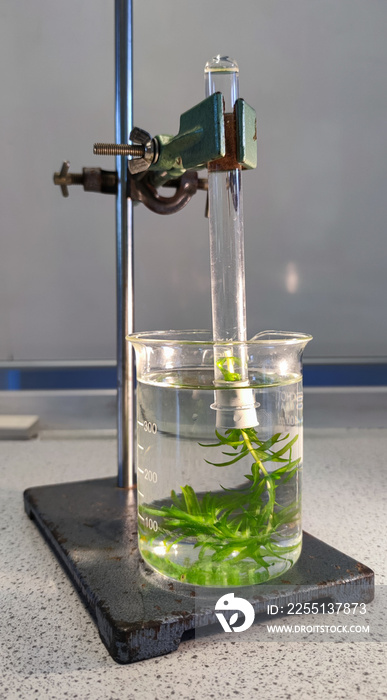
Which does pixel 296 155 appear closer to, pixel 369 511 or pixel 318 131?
pixel 318 131

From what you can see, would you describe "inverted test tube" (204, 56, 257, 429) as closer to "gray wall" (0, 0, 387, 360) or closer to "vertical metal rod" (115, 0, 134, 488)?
"vertical metal rod" (115, 0, 134, 488)

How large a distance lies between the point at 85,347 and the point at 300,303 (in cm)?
40

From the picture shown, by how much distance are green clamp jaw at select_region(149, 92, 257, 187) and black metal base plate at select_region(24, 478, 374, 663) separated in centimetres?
30

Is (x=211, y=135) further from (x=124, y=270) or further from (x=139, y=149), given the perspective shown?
(x=124, y=270)

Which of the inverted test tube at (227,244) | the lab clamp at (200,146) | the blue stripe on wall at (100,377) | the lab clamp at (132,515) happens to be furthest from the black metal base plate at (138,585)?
the blue stripe on wall at (100,377)

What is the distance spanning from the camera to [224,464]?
436 millimetres

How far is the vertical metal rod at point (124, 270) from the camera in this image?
0.67 m

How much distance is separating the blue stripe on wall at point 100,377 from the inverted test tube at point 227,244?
67 cm

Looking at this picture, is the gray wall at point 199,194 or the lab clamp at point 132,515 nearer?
the lab clamp at point 132,515

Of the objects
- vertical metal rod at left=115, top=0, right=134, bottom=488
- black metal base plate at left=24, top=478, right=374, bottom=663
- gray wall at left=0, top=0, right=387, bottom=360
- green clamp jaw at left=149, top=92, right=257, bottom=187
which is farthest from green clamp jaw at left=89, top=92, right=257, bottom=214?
gray wall at left=0, top=0, right=387, bottom=360

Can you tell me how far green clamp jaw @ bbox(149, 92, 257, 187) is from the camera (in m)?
0.43

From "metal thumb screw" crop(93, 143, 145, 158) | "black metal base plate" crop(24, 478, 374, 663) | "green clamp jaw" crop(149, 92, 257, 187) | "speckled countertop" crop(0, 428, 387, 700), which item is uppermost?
"metal thumb screw" crop(93, 143, 145, 158)

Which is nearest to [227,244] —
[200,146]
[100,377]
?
[200,146]

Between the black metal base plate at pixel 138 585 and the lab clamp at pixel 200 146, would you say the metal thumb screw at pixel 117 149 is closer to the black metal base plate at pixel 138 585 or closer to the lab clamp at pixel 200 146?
the lab clamp at pixel 200 146
